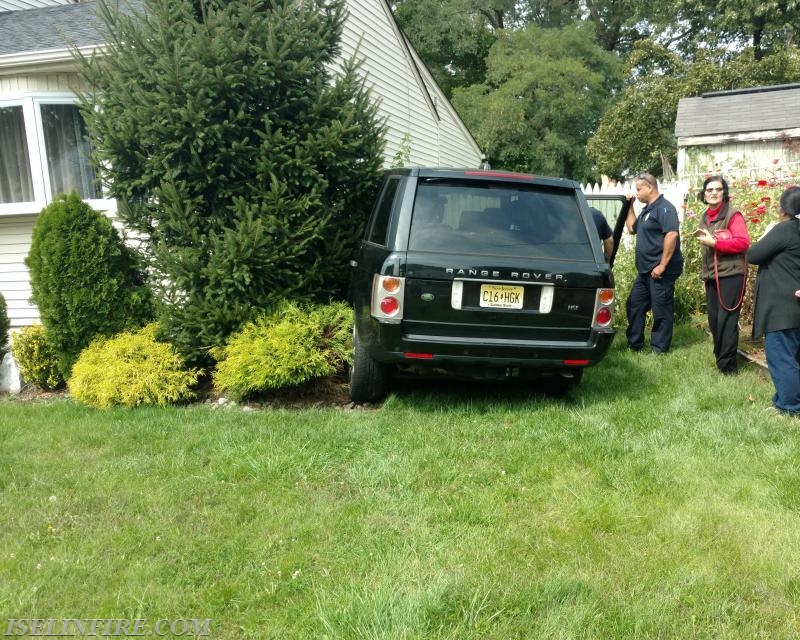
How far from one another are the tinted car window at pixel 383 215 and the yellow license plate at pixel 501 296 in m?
0.87

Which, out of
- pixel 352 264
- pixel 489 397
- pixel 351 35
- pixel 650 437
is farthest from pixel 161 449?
pixel 351 35

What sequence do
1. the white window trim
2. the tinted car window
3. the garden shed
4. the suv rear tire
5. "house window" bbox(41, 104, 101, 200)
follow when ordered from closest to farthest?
1. the tinted car window
2. the suv rear tire
3. the white window trim
4. "house window" bbox(41, 104, 101, 200)
5. the garden shed

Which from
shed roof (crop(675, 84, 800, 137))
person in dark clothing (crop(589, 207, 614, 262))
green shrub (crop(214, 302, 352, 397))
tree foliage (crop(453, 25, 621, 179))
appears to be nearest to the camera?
green shrub (crop(214, 302, 352, 397))

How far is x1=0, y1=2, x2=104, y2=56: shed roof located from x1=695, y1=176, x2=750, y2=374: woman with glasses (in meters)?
6.37

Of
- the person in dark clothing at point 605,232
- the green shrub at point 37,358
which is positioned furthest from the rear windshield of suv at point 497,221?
the green shrub at point 37,358

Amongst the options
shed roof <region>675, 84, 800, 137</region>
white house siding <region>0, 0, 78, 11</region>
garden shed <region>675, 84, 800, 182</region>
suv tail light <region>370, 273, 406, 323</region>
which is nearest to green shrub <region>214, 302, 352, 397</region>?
suv tail light <region>370, 273, 406, 323</region>

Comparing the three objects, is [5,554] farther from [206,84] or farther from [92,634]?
[206,84]

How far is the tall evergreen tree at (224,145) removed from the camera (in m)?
5.26

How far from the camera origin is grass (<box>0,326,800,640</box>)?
98.8 inches

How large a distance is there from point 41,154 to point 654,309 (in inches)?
276

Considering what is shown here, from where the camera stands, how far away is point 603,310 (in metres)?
4.61

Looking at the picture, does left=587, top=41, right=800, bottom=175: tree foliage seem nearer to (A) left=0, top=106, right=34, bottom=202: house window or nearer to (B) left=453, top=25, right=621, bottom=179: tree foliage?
(B) left=453, top=25, right=621, bottom=179: tree foliage

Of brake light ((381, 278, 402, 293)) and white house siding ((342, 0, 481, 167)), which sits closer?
brake light ((381, 278, 402, 293))

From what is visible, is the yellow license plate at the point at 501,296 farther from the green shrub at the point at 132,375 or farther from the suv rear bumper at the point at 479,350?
the green shrub at the point at 132,375
